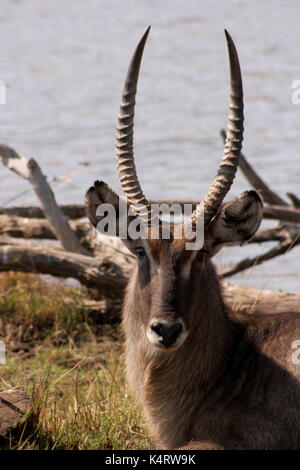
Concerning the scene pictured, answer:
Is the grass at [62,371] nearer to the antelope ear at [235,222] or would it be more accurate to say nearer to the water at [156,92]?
the antelope ear at [235,222]

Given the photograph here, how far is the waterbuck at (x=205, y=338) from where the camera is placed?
247 inches

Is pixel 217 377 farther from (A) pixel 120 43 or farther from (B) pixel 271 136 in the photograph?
(A) pixel 120 43

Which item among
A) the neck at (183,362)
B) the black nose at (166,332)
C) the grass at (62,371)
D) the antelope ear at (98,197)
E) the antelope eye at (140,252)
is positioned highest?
the antelope ear at (98,197)

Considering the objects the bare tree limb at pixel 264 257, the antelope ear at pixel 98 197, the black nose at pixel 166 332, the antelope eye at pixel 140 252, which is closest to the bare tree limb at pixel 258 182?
the bare tree limb at pixel 264 257

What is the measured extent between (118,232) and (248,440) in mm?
1564

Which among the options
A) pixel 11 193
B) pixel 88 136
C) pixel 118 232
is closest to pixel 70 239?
pixel 118 232

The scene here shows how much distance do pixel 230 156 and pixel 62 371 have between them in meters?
3.18

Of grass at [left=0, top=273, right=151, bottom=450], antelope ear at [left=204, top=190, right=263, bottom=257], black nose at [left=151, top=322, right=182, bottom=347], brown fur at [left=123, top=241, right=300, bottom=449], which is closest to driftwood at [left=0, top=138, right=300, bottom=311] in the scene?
grass at [left=0, top=273, right=151, bottom=450]

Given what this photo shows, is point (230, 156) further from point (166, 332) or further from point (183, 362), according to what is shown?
point (183, 362)

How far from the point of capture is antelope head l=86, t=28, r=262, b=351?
244 inches

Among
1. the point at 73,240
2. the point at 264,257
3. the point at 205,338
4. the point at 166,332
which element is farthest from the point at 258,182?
the point at 166,332

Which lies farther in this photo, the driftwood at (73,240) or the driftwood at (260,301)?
the driftwood at (73,240)

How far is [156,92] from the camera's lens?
22.2 meters

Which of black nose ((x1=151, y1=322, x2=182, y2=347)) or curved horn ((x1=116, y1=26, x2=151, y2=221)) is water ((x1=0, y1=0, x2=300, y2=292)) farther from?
black nose ((x1=151, y1=322, x2=182, y2=347))
